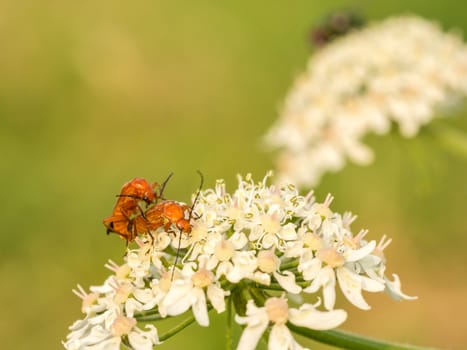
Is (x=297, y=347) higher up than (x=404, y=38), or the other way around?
(x=404, y=38)

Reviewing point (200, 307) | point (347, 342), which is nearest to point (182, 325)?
point (200, 307)

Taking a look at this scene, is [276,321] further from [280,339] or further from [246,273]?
[246,273]

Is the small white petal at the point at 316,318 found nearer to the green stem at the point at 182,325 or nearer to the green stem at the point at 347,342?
the green stem at the point at 347,342

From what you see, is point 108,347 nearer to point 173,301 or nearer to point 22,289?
point 173,301

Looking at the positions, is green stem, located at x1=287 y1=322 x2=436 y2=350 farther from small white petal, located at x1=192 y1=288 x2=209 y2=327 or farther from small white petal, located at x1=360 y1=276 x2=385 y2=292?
small white petal, located at x1=192 y1=288 x2=209 y2=327

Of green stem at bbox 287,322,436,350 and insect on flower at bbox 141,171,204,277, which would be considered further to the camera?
insect on flower at bbox 141,171,204,277

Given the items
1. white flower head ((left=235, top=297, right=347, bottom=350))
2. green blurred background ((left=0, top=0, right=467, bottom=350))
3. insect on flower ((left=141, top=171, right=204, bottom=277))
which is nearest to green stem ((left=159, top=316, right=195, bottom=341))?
white flower head ((left=235, top=297, right=347, bottom=350))

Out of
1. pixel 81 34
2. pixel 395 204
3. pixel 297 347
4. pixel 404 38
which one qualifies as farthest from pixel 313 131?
pixel 81 34
